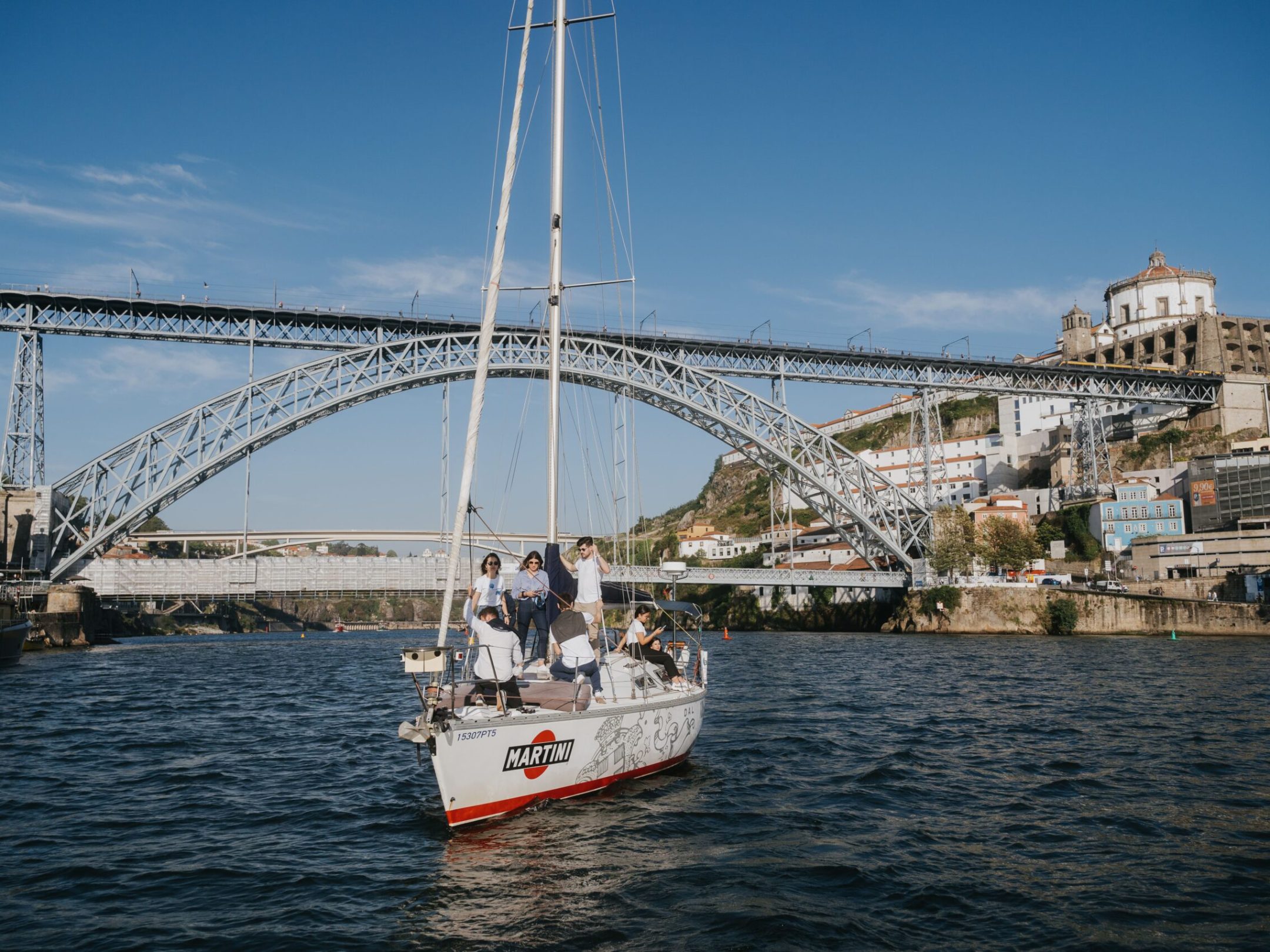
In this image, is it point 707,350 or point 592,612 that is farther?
point 707,350

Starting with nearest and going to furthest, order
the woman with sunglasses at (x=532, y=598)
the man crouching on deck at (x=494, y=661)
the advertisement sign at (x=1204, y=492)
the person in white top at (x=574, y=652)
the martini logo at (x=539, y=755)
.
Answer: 1. the martini logo at (x=539, y=755)
2. the man crouching on deck at (x=494, y=661)
3. the person in white top at (x=574, y=652)
4. the woman with sunglasses at (x=532, y=598)
5. the advertisement sign at (x=1204, y=492)

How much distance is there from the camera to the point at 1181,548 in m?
54.8

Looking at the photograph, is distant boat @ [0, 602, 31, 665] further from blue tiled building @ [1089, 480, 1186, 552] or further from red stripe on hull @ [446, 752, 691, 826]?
blue tiled building @ [1089, 480, 1186, 552]

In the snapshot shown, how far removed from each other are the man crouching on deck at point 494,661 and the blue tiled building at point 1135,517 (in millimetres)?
59310

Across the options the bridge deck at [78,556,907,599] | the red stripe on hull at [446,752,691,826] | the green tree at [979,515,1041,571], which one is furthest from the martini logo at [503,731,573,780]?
the green tree at [979,515,1041,571]

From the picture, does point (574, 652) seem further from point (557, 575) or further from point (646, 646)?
point (646, 646)

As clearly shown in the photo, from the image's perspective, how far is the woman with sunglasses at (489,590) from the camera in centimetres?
1156

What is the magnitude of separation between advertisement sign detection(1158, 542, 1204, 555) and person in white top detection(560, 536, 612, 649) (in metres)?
52.5

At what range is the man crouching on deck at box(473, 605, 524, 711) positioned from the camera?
33.9 ft

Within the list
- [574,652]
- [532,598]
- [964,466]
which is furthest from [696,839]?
[964,466]

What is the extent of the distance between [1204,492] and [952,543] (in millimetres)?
16252

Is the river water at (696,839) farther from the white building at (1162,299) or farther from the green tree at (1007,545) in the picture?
the white building at (1162,299)

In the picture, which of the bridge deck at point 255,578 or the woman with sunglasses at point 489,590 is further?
the bridge deck at point 255,578

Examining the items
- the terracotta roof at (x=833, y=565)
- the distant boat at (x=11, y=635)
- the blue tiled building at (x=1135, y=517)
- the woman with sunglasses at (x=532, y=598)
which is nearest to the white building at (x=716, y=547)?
the terracotta roof at (x=833, y=565)
